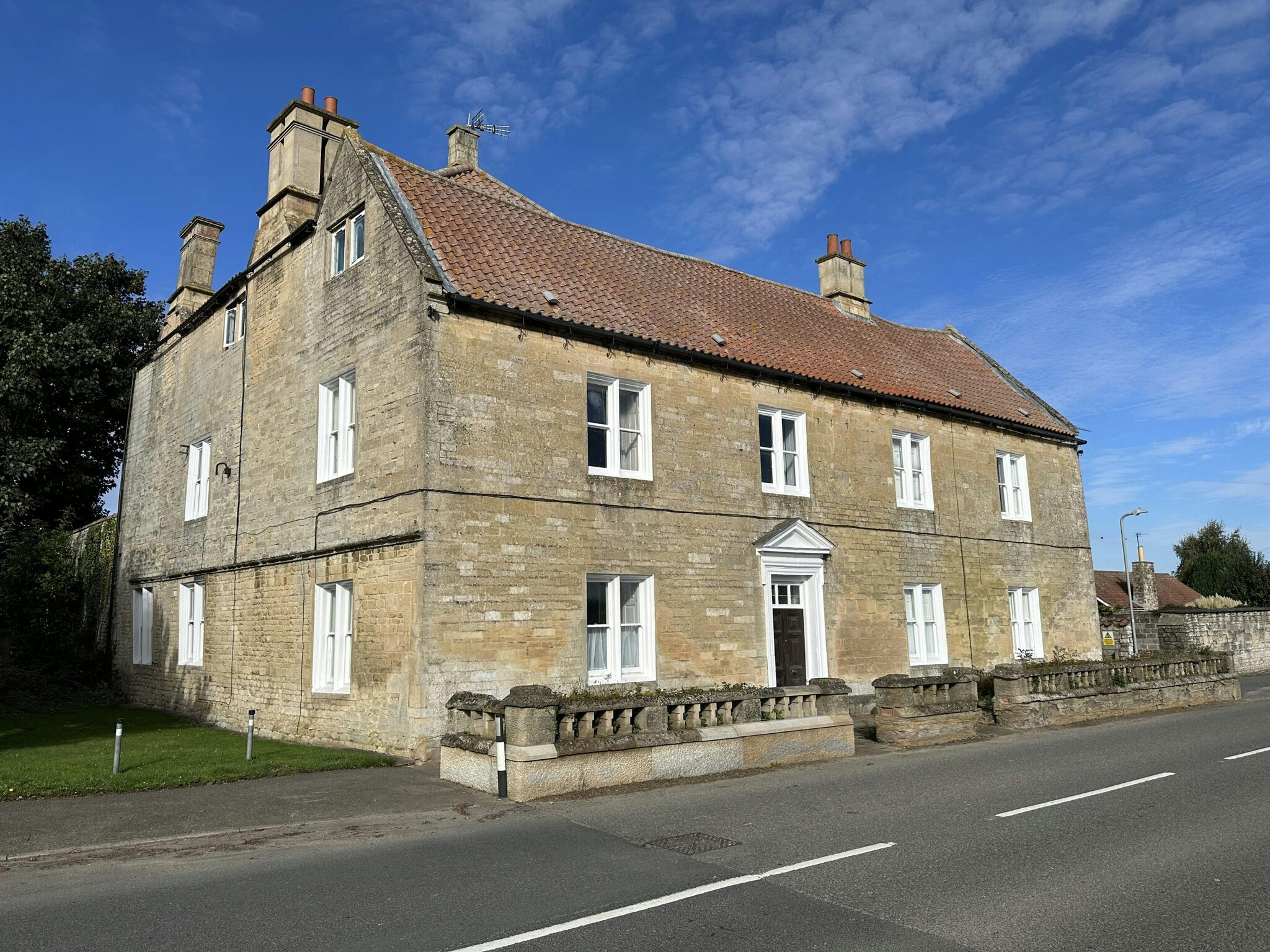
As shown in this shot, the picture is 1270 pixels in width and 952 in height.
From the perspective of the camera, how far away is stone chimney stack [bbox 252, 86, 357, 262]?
19.2 m

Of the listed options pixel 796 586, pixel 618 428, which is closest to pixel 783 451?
pixel 796 586

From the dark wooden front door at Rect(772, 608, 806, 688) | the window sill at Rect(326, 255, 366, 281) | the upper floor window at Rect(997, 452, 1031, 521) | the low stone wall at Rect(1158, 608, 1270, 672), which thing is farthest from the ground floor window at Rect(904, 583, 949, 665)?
the low stone wall at Rect(1158, 608, 1270, 672)

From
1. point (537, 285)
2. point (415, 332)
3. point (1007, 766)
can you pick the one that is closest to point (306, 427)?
point (415, 332)

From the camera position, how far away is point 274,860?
7859mm

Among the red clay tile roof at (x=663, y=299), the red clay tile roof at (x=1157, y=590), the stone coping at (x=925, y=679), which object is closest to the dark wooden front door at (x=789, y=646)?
the stone coping at (x=925, y=679)

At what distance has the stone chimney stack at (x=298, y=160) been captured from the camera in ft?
63.2

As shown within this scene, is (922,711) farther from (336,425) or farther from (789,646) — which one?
(336,425)

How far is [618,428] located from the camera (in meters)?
16.5

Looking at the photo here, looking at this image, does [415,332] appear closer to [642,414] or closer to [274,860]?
[642,414]

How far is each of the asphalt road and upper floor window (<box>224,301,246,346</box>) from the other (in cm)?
1526

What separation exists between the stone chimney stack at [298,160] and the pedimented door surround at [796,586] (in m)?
12.2

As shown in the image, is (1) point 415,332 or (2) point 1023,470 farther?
(2) point 1023,470

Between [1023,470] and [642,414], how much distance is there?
45.4 feet

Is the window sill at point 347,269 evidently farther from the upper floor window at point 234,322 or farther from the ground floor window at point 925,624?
the ground floor window at point 925,624
